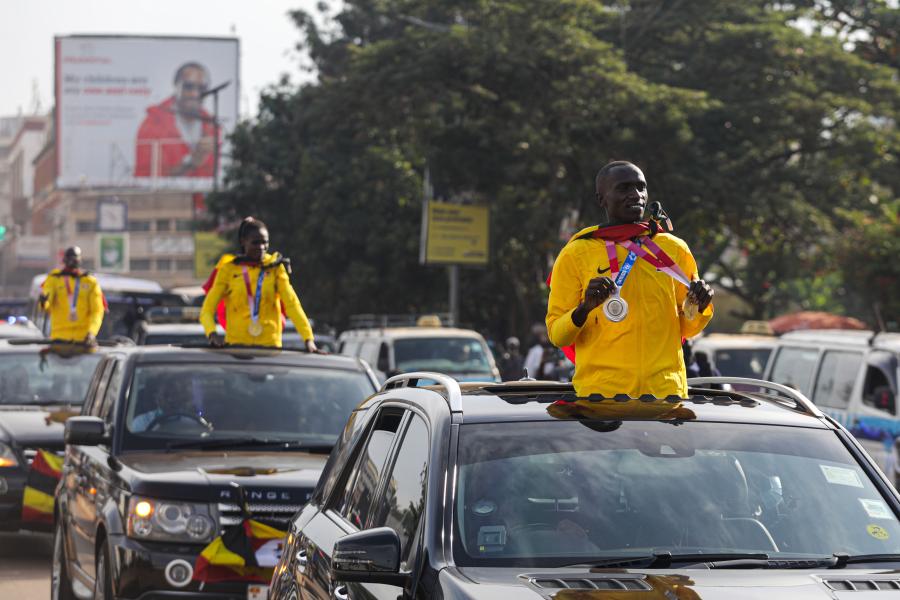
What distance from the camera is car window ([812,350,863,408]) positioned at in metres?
15.5

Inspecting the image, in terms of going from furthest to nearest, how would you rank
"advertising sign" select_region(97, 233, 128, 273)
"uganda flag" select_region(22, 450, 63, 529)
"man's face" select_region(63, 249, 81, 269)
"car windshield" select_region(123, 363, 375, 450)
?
"advertising sign" select_region(97, 233, 128, 273), "man's face" select_region(63, 249, 81, 269), "uganda flag" select_region(22, 450, 63, 529), "car windshield" select_region(123, 363, 375, 450)

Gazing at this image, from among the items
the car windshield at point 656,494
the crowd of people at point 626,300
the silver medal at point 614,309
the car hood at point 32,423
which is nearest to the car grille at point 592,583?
the car windshield at point 656,494

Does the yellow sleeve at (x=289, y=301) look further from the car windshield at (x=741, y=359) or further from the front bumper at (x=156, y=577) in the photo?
the car windshield at (x=741, y=359)

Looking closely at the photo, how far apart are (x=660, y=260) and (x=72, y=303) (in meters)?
10.6

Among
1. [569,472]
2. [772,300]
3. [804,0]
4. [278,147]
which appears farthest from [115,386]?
[772,300]

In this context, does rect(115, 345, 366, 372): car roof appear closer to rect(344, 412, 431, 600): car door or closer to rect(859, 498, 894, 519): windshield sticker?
rect(344, 412, 431, 600): car door

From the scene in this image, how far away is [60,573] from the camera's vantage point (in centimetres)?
902

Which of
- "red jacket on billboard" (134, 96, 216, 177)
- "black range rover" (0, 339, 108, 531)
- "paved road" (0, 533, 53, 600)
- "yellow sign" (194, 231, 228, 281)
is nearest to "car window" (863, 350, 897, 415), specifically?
"black range rover" (0, 339, 108, 531)

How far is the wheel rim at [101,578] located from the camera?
25.8 feet

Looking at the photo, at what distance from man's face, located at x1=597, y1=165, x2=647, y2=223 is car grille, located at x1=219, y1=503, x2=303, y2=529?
7.55 ft

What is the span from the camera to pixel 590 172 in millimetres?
30953

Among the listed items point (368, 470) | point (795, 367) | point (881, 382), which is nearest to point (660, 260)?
point (368, 470)

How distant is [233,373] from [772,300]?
1725 inches

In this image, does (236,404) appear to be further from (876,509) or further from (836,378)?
(836,378)
